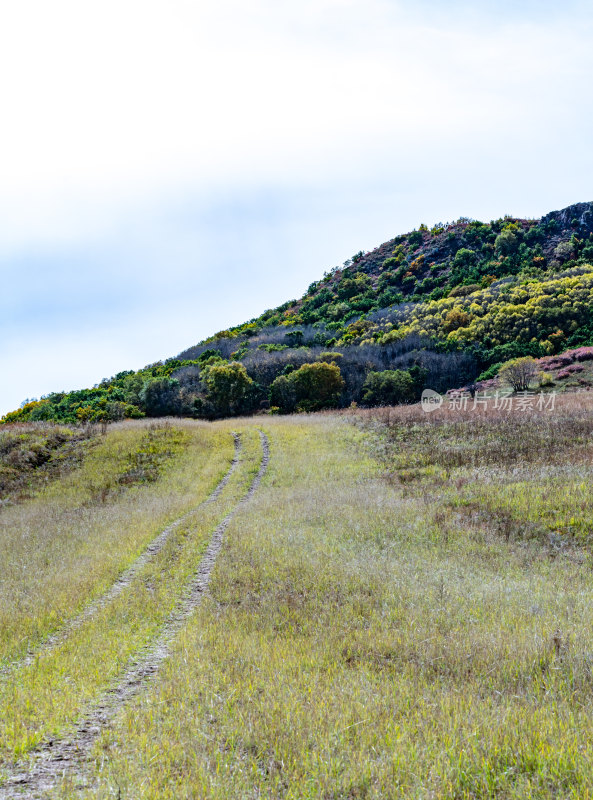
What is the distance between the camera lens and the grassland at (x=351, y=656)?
3809 mm

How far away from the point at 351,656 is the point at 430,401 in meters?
40.3

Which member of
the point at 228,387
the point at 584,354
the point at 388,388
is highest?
the point at 228,387

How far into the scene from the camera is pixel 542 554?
11.4m

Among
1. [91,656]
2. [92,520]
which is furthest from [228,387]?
[91,656]

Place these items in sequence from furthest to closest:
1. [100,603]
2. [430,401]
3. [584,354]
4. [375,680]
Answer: [584,354] → [430,401] → [100,603] → [375,680]

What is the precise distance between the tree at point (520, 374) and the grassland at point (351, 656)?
1123 inches

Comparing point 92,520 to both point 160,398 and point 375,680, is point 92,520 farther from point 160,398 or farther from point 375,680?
point 160,398

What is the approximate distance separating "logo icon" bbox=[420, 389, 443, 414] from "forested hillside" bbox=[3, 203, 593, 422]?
381 centimetres

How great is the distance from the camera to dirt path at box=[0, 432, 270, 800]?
3.98m

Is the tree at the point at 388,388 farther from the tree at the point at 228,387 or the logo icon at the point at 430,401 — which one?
the tree at the point at 228,387

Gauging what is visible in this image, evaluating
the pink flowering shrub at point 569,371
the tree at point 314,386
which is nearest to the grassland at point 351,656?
the pink flowering shrub at point 569,371

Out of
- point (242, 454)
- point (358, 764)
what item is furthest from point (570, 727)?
point (242, 454)

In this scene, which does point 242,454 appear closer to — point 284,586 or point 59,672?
point 284,586

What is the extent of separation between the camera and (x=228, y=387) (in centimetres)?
5806
